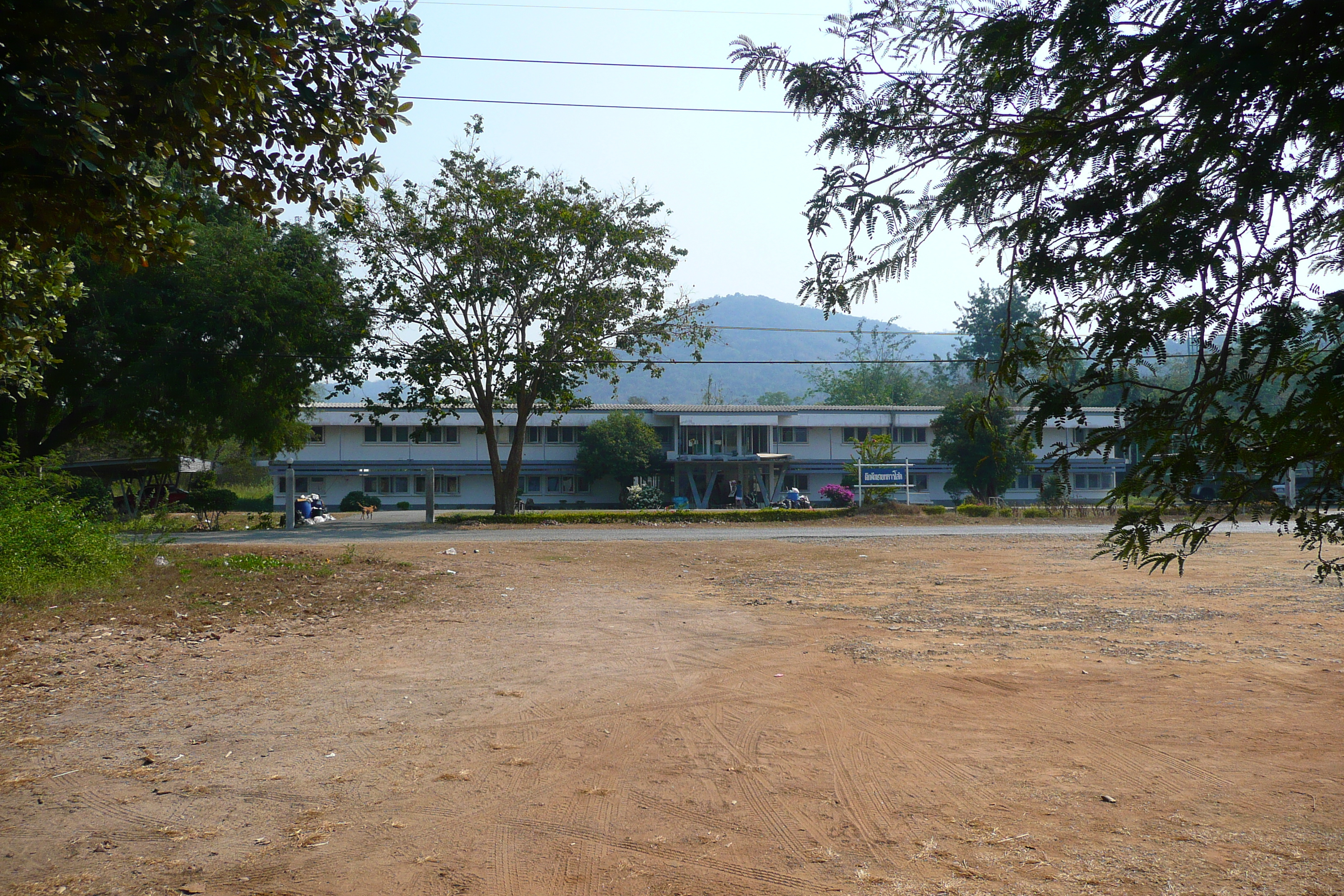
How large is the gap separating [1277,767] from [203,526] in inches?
1204

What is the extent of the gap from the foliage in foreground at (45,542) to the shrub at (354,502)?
31726 mm

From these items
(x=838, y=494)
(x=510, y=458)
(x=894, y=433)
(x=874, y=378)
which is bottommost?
(x=838, y=494)

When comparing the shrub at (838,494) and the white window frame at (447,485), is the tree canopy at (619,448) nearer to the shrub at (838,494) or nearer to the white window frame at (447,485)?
the white window frame at (447,485)

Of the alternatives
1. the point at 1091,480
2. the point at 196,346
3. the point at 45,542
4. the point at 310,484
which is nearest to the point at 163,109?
the point at 45,542

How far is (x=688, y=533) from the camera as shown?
90.1 ft

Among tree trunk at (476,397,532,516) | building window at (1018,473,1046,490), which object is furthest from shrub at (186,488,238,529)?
building window at (1018,473,1046,490)

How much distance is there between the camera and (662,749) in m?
5.62

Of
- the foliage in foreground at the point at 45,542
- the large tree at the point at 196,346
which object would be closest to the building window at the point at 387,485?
the large tree at the point at 196,346

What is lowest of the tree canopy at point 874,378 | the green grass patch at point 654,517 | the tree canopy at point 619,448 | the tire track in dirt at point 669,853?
the tire track in dirt at point 669,853

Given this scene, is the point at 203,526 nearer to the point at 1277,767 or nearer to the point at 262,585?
the point at 262,585

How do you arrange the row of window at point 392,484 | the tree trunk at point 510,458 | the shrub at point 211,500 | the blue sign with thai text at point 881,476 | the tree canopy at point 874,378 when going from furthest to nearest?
the tree canopy at point 874,378 → the row of window at point 392,484 → the shrub at point 211,500 → the blue sign with thai text at point 881,476 → the tree trunk at point 510,458

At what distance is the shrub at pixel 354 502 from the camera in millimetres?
44125

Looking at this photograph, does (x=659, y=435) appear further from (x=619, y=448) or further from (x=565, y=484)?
(x=565, y=484)

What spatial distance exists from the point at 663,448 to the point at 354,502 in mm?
17427
